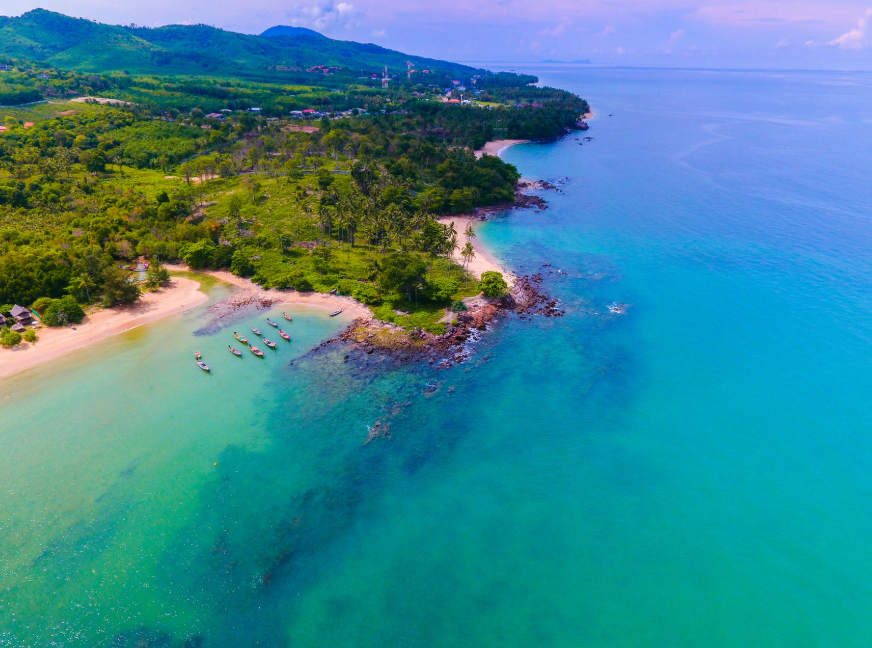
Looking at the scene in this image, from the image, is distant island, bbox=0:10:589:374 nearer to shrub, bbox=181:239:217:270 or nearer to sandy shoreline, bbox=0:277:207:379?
shrub, bbox=181:239:217:270

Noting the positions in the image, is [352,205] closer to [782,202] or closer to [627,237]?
[627,237]

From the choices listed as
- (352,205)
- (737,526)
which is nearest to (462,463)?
(737,526)

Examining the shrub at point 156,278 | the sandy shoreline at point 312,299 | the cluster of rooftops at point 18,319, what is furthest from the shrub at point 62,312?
the sandy shoreline at point 312,299

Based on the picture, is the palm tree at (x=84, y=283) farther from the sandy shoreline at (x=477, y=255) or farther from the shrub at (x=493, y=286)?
the shrub at (x=493, y=286)

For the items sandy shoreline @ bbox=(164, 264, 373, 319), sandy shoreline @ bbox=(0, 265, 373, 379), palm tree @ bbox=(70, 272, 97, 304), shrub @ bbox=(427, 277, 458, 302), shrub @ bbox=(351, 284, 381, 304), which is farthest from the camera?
shrub @ bbox=(351, 284, 381, 304)

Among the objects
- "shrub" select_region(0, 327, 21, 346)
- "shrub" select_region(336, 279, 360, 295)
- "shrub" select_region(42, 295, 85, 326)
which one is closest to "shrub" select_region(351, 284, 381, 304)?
"shrub" select_region(336, 279, 360, 295)

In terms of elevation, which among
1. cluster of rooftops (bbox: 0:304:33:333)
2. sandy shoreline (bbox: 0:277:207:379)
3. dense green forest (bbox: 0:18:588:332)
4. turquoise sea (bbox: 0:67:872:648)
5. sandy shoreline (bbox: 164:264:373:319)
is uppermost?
dense green forest (bbox: 0:18:588:332)
